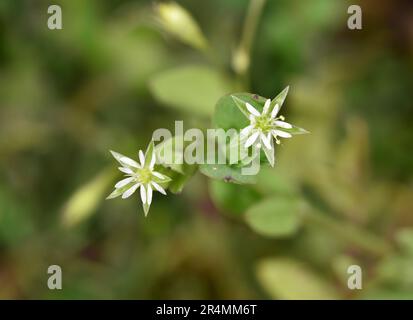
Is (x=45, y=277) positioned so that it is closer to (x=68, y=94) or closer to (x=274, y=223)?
(x=68, y=94)

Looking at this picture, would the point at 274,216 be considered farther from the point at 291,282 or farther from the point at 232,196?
the point at 291,282

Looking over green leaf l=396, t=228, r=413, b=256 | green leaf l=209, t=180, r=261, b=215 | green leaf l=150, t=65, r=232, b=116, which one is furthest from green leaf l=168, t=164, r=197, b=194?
green leaf l=396, t=228, r=413, b=256

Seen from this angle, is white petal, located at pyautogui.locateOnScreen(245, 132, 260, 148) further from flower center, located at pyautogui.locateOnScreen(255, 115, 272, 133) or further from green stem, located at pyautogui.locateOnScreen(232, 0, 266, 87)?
green stem, located at pyautogui.locateOnScreen(232, 0, 266, 87)

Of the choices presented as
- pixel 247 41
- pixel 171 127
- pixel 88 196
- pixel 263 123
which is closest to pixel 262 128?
pixel 263 123

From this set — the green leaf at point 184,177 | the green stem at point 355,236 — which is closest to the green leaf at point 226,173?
the green leaf at point 184,177

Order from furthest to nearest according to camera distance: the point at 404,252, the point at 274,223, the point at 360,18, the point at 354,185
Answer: the point at 360,18 → the point at 354,185 → the point at 404,252 → the point at 274,223
